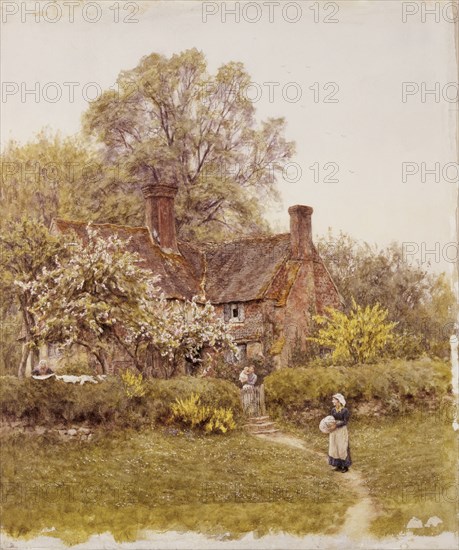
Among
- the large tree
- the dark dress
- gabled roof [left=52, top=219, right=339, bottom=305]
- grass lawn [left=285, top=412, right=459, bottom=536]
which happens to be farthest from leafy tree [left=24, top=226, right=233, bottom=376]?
grass lawn [left=285, top=412, right=459, bottom=536]

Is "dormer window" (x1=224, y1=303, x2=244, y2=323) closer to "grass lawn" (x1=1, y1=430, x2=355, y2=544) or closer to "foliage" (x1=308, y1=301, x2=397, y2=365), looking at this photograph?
"foliage" (x1=308, y1=301, x2=397, y2=365)

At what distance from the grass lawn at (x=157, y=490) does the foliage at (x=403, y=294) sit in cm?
146

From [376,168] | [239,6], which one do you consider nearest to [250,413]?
[376,168]

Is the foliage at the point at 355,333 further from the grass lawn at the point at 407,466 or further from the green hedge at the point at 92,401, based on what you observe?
the green hedge at the point at 92,401

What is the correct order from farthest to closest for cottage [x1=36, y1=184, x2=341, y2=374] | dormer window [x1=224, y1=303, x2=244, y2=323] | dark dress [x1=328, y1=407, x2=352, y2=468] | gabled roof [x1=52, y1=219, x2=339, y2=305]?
1. gabled roof [x1=52, y1=219, x2=339, y2=305]
2. dormer window [x1=224, y1=303, x2=244, y2=323]
3. cottage [x1=36, y1=184, x2=341, y2=374]
4. dark dress [x1=328, y1=407, x2=352, y2=468]

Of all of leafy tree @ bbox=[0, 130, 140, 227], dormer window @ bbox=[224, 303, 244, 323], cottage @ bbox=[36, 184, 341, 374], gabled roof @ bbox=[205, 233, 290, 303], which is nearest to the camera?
leafy tree @ bbox=[0, 130, 140, 227]

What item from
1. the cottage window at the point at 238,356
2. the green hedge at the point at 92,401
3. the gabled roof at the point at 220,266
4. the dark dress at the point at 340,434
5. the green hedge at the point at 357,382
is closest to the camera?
the dark dress at the point at 340,434

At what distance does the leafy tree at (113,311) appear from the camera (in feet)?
23.3

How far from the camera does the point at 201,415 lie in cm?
703

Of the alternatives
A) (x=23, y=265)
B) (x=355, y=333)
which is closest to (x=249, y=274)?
(x=355, y=333)

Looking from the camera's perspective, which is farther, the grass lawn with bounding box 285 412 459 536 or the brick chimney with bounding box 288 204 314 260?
the brick chimney with bounding box 288 204 314 260

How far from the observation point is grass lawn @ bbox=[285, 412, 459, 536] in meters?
6.76

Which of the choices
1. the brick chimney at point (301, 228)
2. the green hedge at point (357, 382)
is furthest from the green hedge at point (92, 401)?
the brick chimney at point (301, 228)

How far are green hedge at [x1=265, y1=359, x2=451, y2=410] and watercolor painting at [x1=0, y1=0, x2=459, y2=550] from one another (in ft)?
0.07
